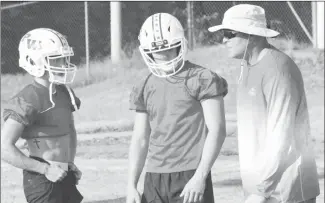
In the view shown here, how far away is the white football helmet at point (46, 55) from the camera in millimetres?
5125

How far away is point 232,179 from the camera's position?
32.2 ft

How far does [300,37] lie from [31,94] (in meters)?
15.4

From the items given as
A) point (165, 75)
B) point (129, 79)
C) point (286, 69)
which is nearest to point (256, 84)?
point (286, 69)

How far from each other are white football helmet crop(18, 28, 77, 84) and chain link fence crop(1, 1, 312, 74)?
47.7ft

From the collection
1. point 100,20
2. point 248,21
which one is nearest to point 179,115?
point 248,21

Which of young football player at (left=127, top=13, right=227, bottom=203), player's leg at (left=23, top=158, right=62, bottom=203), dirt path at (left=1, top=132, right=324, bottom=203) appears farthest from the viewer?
dirt path at (left=1, top=132, right=324, bottom=203)

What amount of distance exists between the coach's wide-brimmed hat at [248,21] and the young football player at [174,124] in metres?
0.29

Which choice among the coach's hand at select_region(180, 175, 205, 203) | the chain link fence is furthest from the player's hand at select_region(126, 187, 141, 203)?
the chain link fence

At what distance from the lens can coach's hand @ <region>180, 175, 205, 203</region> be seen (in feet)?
14.1

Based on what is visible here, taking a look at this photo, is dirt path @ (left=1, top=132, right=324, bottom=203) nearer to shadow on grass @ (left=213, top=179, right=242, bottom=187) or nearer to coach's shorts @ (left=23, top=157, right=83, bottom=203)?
shadow on grass @ (left=213, top=179, right=242, bottom=187)

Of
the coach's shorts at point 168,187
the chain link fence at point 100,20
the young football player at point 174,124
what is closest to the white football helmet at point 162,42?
the young football player at point 174,124

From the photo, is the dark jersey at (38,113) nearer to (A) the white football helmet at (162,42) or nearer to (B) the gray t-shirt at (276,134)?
(A) the white football helmet at (162,42)

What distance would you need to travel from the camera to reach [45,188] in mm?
5004

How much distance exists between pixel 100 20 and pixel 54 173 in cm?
1643
